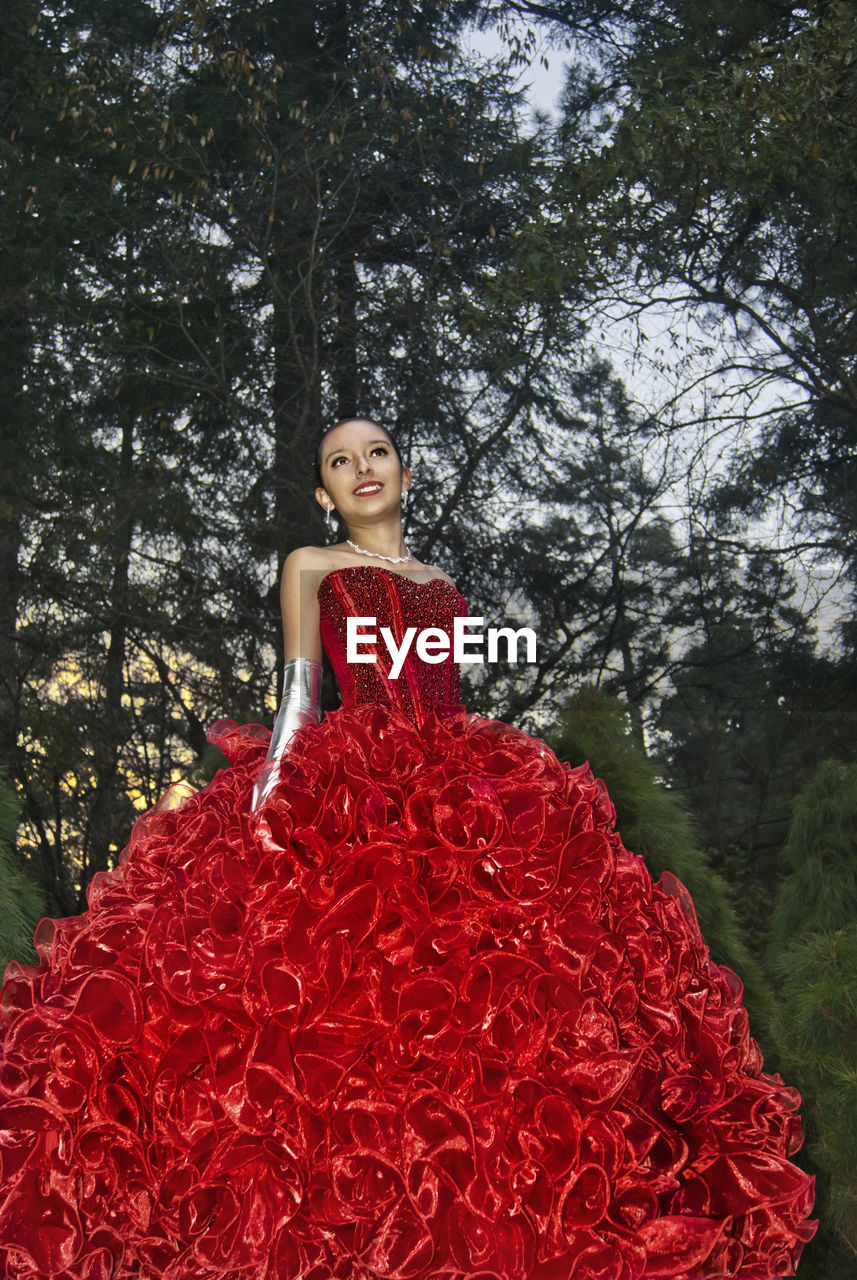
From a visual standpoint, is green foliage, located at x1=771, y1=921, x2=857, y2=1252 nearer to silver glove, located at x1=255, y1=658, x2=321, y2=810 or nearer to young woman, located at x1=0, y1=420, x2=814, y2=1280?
young woman, located at x1=0, y1=420, x2=814, y2=1280

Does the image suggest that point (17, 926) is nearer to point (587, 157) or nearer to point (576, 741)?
point (576, 741)

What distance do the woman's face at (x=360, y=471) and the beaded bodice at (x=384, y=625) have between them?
14 centimetres

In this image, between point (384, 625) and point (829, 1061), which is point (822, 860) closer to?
point (829, 1061)

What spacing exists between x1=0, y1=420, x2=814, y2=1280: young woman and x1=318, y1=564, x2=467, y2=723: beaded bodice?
0.48m

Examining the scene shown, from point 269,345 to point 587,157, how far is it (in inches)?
59.1

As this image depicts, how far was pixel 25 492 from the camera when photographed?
464cm

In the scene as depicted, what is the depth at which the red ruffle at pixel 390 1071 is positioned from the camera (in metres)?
1.41

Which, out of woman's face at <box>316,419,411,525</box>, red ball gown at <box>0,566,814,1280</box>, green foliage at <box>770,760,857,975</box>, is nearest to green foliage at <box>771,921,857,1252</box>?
red ball gown at <box>0,566,814,1280</box>

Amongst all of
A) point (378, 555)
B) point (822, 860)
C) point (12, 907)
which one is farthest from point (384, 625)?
point (822, 860)

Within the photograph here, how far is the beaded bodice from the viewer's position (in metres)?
2.37

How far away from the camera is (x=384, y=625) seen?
243 centimetres

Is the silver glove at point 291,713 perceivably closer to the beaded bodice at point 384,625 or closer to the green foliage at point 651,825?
the beaded bodice at point 384,625

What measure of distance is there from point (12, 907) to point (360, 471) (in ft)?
4.58

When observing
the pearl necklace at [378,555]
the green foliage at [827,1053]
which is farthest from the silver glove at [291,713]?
the green foliage at [827,1053]
